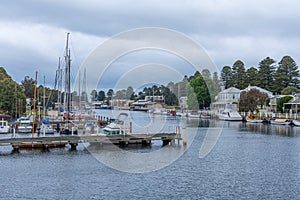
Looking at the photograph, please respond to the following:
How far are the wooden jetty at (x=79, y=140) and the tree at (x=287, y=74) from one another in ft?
318

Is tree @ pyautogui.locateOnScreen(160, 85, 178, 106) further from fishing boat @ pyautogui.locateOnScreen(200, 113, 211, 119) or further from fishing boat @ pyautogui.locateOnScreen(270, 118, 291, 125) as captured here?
fishing boat @ pyautogui.locateOnScreen(270, 118, 291, 125)

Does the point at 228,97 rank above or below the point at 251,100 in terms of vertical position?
above

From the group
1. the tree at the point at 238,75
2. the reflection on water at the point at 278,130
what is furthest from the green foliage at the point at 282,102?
the tree at the point at 238,75

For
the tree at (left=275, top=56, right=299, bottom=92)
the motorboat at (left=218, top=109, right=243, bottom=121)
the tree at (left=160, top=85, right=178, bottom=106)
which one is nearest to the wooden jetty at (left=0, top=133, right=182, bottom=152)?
the motorboat at (left=218, top=109, right=243, bottom=121)

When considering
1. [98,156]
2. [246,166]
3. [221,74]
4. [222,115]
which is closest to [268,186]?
[246,166]

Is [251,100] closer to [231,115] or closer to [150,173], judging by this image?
[231,115]

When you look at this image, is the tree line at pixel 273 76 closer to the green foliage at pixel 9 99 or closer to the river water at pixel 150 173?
the green foliage at pixel 9 99

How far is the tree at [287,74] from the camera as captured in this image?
128750 mm

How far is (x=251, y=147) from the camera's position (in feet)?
135

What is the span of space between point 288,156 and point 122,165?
15.3m

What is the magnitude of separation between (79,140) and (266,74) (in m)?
107

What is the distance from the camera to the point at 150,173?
26.9m

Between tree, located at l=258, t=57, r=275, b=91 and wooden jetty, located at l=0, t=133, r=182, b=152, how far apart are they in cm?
9805

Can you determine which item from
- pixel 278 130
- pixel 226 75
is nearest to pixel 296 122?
pixel 278 130
